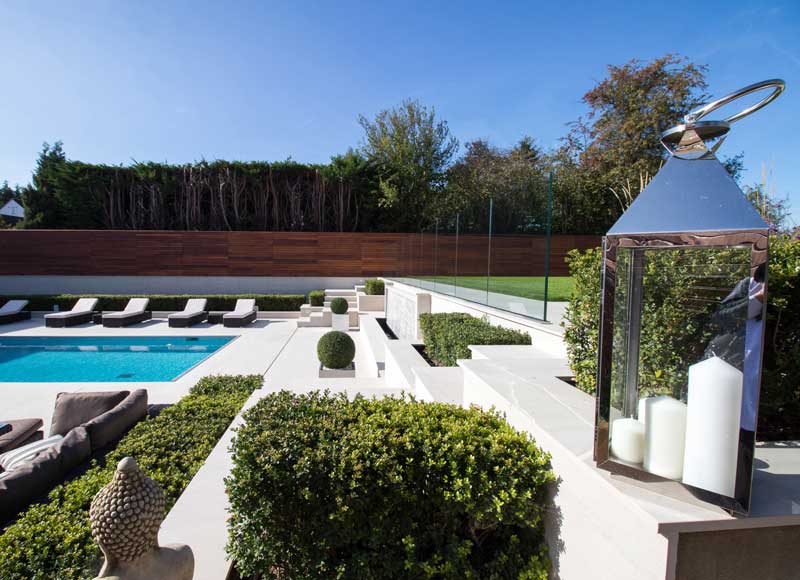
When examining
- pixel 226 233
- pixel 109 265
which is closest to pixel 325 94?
pixel 226 233

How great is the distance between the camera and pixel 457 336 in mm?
5016

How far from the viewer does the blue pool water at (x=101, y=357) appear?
8.99 m

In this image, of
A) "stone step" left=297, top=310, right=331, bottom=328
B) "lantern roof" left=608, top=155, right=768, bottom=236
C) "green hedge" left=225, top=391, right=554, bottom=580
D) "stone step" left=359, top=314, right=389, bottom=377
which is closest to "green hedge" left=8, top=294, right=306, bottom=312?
"stone step" left=297, top=310, right=331, bottom=328

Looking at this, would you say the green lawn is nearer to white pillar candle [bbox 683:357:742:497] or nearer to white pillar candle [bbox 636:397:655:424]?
white pillar candle [bbox 636:397:655:424]

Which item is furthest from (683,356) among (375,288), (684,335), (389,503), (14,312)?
(14,312)

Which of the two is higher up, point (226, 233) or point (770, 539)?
point (226, 233)

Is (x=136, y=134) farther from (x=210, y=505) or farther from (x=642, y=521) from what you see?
(x=642, y=521)

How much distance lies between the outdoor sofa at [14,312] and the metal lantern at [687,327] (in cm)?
2009

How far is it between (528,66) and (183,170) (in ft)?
57.6

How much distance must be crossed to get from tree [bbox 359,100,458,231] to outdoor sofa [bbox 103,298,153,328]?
12.0m

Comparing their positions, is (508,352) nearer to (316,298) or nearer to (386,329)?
(386,329)

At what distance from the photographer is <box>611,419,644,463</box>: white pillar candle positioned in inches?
57.3

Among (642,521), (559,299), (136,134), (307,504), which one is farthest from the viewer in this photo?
(136,134)

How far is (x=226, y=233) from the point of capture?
1841 centimetres
